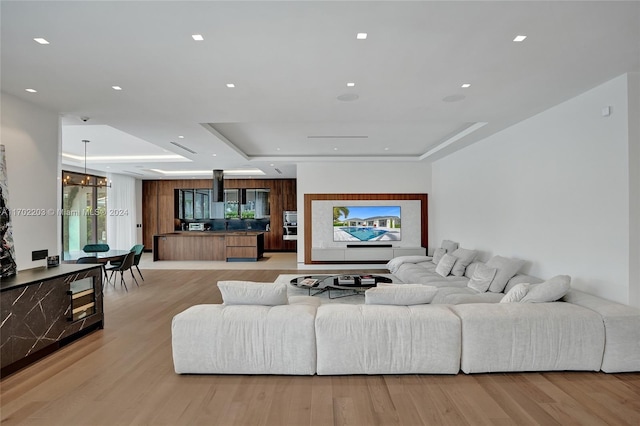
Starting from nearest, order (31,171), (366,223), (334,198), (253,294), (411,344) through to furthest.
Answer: (411,344) < (253,294) < (31,171) < (334,198) < (366,223)

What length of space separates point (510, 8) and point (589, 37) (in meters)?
0.90

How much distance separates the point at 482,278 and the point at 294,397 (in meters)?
3.48

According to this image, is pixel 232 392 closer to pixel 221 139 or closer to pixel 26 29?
pixel 26 29

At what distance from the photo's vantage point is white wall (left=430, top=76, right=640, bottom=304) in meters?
3.54

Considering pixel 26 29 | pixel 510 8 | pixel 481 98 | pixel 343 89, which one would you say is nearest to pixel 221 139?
pixel 343 89

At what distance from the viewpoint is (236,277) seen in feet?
26.2

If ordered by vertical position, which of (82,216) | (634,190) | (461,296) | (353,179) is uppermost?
(353,179)

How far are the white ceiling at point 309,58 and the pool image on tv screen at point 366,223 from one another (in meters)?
4.12

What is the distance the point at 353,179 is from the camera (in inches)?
359

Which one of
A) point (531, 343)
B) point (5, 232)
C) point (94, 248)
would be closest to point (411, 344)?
point (531, 343)

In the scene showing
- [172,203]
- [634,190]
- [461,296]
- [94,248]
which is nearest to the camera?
[634,190]

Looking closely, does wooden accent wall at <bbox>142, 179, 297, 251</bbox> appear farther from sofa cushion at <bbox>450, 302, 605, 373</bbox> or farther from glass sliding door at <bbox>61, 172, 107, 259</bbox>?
sofa cushion at <bbox>450, 302, 605, 373</bbox>

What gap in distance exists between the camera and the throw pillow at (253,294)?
3.31 meters

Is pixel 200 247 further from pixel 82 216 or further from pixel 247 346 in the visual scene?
pixel 247 346
